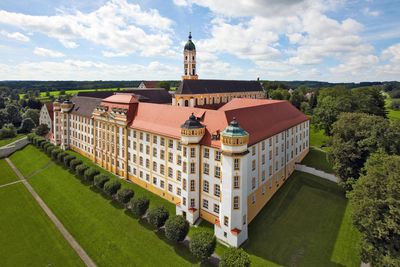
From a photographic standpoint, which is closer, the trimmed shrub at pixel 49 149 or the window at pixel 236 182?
the window at pixel 236 182

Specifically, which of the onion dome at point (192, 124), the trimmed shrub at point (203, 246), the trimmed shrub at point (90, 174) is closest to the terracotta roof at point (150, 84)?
the trimmed shrub at point (90, 174)

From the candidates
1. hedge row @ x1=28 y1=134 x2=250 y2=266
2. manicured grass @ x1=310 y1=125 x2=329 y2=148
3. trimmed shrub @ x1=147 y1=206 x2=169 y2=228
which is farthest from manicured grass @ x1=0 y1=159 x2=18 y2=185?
manicured grass @ x1=310 y1=125 x2=329 y2=148

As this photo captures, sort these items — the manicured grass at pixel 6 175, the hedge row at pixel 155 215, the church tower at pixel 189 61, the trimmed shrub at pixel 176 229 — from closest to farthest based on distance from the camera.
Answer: the hedge row at pixel 155 215 < the trimmed shrub at pixel 176 229 < the manicured grass at pixel 6 175 < the church tower at pixel 189 61

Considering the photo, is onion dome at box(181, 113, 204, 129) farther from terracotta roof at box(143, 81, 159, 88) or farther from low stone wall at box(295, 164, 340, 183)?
terracotta roof at box(143, 81, 159, 88)

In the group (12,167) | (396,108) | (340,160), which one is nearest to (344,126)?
(340,160)

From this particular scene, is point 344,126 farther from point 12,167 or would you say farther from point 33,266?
point 12,167

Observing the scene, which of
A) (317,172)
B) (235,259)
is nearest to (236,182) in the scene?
(235,259)

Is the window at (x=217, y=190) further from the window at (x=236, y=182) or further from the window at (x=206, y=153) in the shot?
the window at (x=206, y=153)
